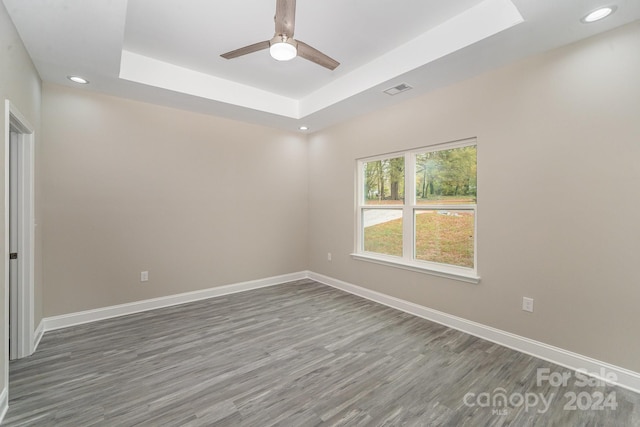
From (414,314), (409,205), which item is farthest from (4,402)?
(409,205)

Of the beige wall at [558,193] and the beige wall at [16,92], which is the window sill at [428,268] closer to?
the beige wall at [558,193]

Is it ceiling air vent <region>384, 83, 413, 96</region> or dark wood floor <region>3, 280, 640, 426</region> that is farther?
ceiling air vent <region>384, 83, 413, 96</region>

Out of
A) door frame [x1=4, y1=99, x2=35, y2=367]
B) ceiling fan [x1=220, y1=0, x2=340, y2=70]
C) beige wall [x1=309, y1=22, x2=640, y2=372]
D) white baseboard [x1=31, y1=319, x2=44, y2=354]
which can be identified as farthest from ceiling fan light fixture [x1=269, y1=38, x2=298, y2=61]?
white baseboard [x1=31, y1=319, x2=44, y2=354]

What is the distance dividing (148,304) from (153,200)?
1371 millimetres

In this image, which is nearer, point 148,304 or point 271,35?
point 271,35

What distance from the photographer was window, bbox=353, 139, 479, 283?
3131 millimetres

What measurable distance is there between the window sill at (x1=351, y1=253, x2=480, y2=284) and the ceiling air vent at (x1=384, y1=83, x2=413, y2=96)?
7.04 ft

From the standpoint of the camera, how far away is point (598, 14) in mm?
1993

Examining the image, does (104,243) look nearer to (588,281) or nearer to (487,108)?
(487,108)

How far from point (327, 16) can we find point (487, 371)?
3.33 m

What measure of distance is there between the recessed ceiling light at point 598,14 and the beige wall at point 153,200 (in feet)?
12.8

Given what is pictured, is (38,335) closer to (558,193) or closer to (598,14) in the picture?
(558,193)

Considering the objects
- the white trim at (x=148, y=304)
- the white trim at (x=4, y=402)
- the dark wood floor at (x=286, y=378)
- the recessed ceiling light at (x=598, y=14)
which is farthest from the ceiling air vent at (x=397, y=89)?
the white trim at (x=4, y=402)

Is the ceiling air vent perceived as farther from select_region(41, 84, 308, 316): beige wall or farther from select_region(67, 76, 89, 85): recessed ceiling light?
select_region(67, 76, 89, 85): recessed ceiling light
